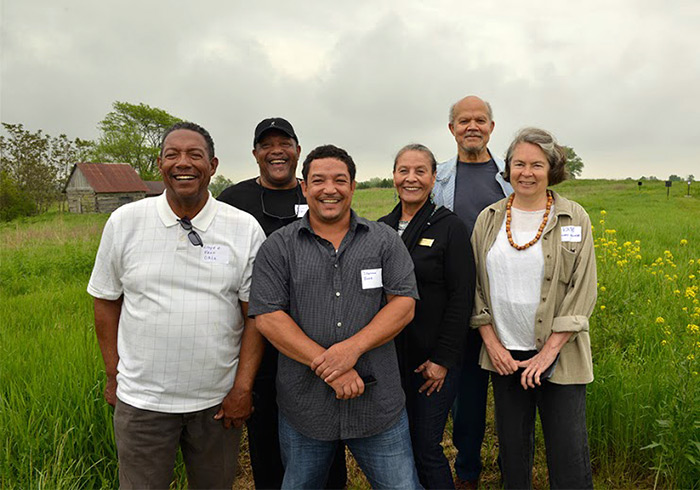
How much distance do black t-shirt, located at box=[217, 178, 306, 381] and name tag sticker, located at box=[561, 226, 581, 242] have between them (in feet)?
5.66

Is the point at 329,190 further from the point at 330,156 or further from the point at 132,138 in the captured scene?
the point at 132,138

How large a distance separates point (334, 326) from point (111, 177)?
139 ft

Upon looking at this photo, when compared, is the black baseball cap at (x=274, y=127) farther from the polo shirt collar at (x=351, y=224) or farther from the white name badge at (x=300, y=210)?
the polo shirt collar at (x=351, y=224)

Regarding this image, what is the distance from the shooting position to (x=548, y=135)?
8.65 feet

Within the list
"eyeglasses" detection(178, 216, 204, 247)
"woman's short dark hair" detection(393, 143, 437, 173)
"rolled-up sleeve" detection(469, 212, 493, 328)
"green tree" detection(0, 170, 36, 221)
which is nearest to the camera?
"eyeglasses" detection(178, 216, 204, 247)

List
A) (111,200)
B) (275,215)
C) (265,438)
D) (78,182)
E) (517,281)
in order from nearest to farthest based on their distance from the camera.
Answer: (517,281)
(265,438)
(275,215)
(111,200)
(78,182)

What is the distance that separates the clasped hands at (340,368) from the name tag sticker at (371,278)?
1.00ft

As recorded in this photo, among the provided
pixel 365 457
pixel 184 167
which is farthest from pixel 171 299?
pixel 365 457

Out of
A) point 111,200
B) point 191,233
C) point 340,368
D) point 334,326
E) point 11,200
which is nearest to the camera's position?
point 340,368

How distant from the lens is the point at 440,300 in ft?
8.70

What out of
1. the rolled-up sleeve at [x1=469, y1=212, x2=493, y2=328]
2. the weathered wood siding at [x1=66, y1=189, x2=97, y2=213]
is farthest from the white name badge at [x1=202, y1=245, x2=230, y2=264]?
the weathered wood siding at [x1=66, y1=189, x2=97, y2=213]

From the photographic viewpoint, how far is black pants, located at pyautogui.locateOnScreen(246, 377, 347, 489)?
295cm

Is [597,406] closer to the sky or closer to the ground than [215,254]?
closer to the ground

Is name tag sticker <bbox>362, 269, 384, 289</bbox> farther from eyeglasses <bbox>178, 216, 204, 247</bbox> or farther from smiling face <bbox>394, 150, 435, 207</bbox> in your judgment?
eyeglasses <bbox>178, 216, 204, 247</bbox>
